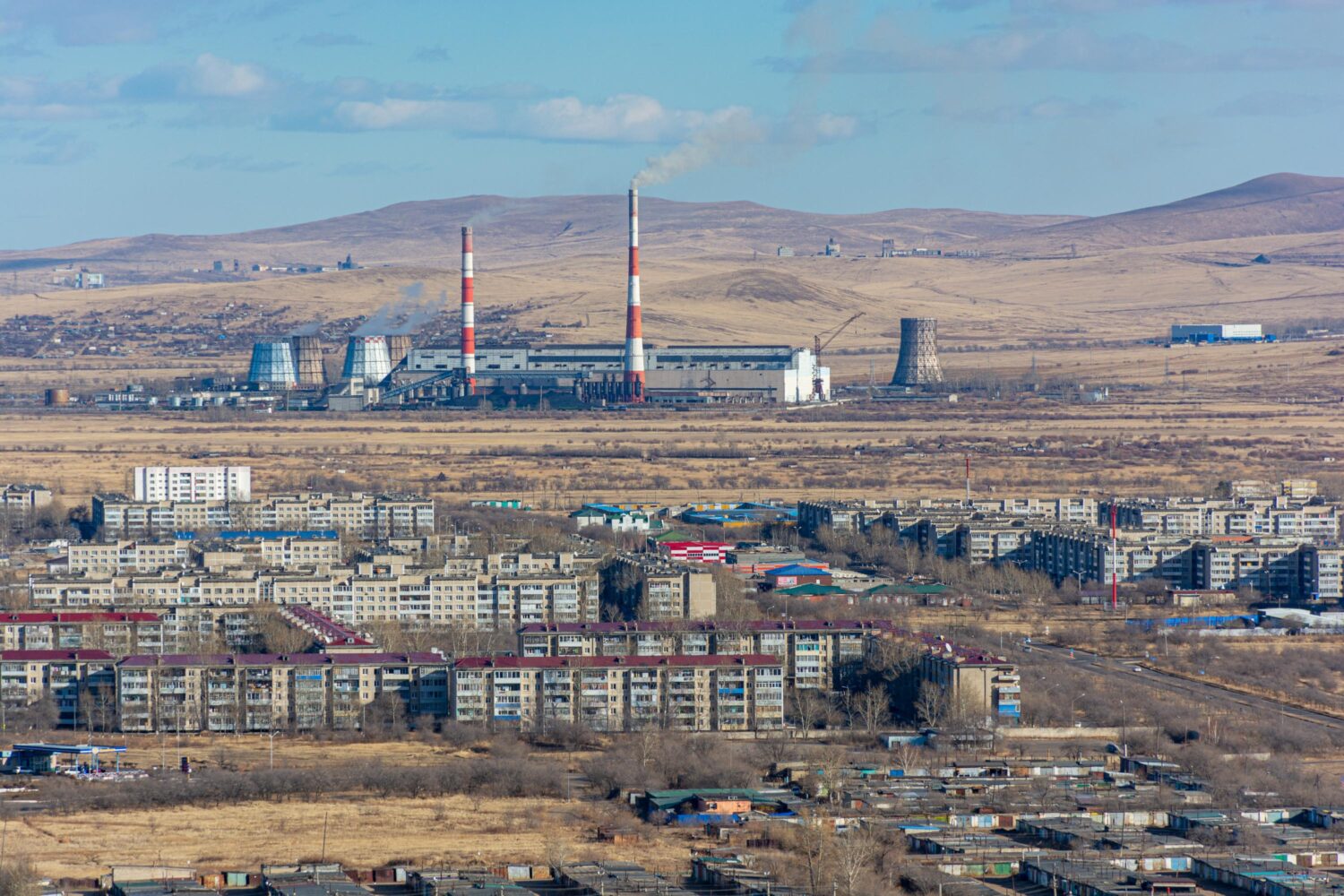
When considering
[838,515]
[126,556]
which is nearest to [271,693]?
[126,556]

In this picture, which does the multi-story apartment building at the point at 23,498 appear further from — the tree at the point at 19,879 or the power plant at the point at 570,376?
the power plant at the point at 570,376

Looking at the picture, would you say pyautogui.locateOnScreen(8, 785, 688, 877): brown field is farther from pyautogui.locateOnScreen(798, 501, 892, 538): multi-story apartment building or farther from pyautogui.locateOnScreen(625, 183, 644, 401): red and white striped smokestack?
pyautogui.locateOnScreen(625, 183, 644, 401): red and white striped smokestack

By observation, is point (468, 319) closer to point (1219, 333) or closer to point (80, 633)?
point (1219, 333)

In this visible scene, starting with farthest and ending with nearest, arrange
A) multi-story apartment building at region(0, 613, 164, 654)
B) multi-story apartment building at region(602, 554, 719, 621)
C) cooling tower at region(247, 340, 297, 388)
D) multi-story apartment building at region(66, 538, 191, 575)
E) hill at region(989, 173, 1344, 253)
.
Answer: hill at region(989, 173, 1344, 253) → cooling tower at region(247, 340, 297, 388) → multi-story apartment building at region(66, 538, 191, 575) → multi-story apartment building at region(602, 554, 719, 621) → multi-story apartment building at region(0, 613, 164, 654)

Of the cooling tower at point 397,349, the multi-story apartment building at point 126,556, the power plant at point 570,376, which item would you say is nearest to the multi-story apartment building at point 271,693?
the multi-story apartment building at point 126,556

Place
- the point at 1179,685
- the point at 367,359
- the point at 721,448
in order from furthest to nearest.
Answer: the point at 367,359
the point at 721,448
the point at 1179,685

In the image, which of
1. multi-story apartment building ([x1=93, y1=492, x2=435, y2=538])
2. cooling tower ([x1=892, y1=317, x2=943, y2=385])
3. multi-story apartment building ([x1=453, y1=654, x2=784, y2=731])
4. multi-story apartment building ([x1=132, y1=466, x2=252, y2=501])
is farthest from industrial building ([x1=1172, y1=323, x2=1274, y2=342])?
multi-story apartment building ([x1=453, y1=654, x2=784, y2=731])
